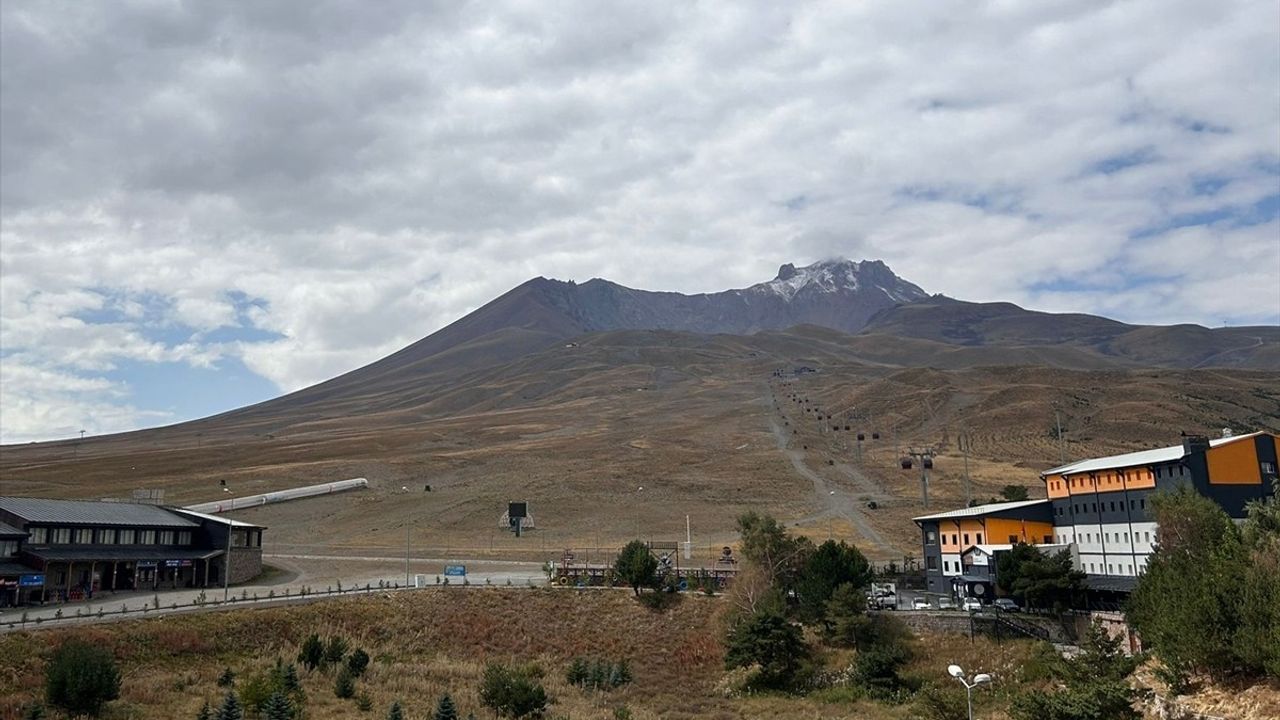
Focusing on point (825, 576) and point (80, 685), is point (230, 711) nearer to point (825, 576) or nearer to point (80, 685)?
point (80, 685)

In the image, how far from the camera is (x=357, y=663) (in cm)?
4131

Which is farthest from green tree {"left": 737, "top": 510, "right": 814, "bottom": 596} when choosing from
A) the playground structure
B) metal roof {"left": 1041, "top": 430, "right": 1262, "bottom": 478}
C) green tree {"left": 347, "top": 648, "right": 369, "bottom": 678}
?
green tree {"left": 347, "top": 648, "right": 369, "bottom": 678}

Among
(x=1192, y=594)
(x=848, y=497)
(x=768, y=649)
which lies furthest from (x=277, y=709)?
(x=848, y=497)

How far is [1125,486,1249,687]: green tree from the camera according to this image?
107 ft

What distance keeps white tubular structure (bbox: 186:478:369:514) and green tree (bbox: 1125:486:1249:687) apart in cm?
8774

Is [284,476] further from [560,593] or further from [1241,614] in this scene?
[1241,614]

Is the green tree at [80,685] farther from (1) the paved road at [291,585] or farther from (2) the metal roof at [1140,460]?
(2) the metal roof at [1140,460]

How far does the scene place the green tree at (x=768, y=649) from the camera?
45125 mm

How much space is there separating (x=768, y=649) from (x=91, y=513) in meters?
47.6

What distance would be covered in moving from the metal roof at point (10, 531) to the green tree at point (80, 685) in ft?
89.2

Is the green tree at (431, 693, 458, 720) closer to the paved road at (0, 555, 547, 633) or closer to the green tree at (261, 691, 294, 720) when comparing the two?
the green tree at (261, 691, 294, 720)

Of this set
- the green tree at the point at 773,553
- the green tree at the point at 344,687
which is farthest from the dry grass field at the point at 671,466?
the green tree at the point at 344,687

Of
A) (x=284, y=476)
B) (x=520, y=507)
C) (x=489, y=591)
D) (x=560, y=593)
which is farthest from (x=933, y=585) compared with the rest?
(x=284, y=476)

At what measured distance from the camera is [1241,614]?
3167cm
